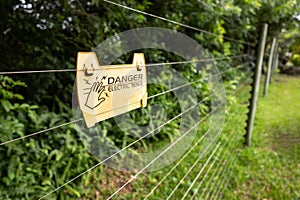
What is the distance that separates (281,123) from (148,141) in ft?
7.26

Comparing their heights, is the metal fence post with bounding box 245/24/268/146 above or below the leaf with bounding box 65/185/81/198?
above

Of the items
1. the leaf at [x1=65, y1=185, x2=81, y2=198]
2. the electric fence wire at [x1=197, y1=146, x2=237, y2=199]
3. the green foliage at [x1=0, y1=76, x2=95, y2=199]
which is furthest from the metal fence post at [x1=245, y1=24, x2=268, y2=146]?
the leaf at [x1=65, y1=185, x2=81, y2=198]

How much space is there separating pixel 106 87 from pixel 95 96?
52 mm

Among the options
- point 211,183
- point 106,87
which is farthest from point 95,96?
point 211,183

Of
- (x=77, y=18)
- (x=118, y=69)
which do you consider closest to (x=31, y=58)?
(x=77, y=18)

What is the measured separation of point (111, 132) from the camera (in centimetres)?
262

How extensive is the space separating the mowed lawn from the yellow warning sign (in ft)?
5.37

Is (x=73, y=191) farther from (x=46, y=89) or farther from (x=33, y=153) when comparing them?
(x=46, y=89)

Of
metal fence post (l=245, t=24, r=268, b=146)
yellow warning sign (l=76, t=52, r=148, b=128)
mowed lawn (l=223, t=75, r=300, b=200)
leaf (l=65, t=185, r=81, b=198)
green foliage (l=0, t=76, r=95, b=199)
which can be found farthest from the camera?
metal fence post (l=245, t=24, r=268, b=146)

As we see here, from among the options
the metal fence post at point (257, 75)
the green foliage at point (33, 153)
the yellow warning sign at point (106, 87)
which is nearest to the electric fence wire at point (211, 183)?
the metal fence post at point (257, 75)

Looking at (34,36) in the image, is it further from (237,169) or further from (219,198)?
(237,169)

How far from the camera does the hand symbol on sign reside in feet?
2.30

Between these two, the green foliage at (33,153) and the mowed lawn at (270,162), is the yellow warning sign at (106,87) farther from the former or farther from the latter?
the mowed lawn at (270,162)

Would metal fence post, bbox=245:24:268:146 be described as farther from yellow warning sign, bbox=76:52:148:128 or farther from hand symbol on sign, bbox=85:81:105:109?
hand symbol on sign, bbox=85:81:105:109
